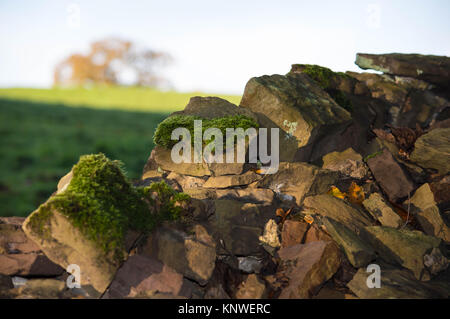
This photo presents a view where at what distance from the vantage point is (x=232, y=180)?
629 centimetres

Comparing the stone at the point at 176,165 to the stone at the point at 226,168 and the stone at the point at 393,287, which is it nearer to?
the stone at the point at 226,168

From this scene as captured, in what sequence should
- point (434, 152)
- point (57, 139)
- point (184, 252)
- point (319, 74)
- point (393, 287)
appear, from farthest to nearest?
point (57, 139) < point (319, 74) < point (434, 152) < point (184, 252) < point (393, 287)

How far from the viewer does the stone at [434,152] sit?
22.8ft

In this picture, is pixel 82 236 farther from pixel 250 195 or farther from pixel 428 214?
pixel 428 214

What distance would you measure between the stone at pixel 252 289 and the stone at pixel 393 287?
1174mm

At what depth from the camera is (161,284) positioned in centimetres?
416

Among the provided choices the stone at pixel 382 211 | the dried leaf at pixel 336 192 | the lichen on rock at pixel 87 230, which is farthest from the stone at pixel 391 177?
the lichen on rock at pixel 87 230

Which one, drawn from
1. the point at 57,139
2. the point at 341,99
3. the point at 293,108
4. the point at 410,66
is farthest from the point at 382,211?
the point at 57,139

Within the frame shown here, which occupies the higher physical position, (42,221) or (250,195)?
(42,221)

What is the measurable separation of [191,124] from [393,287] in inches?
172

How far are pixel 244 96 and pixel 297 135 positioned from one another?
148 centimetres

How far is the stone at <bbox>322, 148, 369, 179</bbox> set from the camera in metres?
7.10
